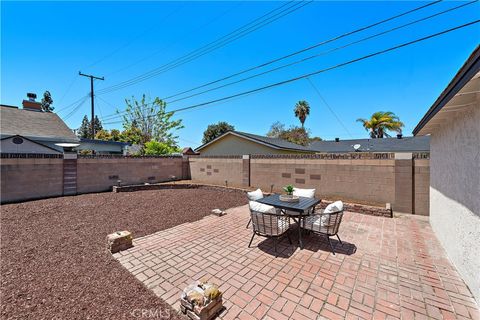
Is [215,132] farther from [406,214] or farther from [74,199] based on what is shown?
[406,214]

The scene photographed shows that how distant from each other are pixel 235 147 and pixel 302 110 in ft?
72.7

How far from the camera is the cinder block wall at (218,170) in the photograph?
11656mm

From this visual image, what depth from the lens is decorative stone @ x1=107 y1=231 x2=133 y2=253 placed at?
385 centimetres

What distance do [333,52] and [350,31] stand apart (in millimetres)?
723

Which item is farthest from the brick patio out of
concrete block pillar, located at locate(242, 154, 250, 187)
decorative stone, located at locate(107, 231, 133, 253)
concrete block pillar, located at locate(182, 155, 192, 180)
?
concrete block pillar, located at locate(182, 155, 192, 180)

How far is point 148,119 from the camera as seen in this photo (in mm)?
25156

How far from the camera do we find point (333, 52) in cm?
665

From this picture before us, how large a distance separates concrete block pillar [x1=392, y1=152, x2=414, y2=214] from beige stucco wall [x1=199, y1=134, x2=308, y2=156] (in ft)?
29.1

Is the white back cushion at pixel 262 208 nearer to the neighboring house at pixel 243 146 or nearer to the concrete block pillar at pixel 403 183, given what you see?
the concrete block pillar at pixel 403 183

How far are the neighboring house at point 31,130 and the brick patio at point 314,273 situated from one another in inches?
489

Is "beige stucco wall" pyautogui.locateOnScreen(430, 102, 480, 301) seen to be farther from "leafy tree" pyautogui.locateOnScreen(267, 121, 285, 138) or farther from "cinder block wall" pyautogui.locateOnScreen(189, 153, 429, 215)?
"leafy tree" pyautogui.locateOnScreen(267, 121, 285, 138)

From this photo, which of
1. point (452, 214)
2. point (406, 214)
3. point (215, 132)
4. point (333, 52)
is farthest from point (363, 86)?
point (215, 132)

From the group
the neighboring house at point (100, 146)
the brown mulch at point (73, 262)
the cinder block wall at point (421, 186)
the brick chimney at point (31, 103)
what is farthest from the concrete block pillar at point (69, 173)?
the cinder block wall at point (421, 186)

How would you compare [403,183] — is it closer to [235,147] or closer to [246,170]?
[246,170]
